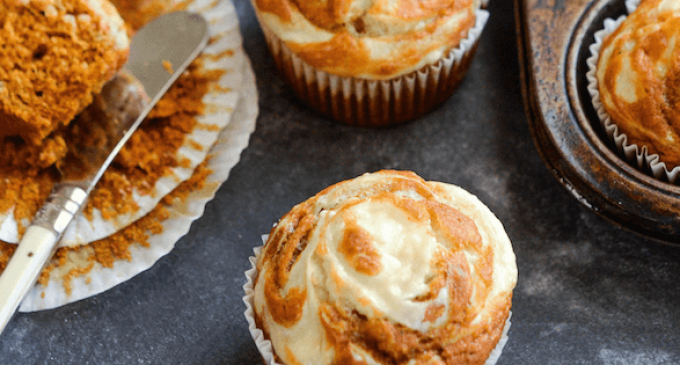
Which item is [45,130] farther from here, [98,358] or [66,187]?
[98,358]

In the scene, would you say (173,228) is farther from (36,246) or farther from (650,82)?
(650,82)

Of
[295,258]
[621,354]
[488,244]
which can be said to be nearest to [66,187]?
[295,258]

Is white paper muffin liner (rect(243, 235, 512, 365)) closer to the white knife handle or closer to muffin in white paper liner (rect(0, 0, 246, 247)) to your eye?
muffin in white paper liner (rect(0, 0, 246, 247))

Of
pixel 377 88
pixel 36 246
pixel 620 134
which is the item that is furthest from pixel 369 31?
pixel 36 246

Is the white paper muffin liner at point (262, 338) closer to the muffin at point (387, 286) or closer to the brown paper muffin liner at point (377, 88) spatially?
the muffin at point (387, 286)

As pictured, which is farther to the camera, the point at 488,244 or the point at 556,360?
the point at 556,360

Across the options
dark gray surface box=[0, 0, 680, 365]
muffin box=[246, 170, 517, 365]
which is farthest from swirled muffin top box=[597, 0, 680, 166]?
muffin box=[246, 170, 517, 365]
